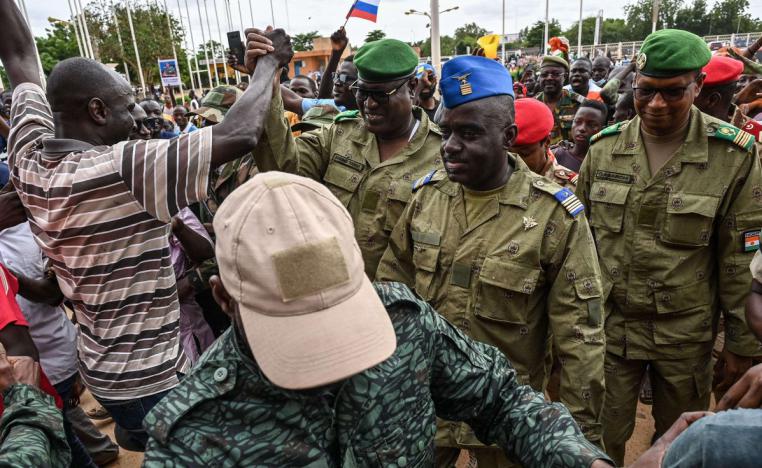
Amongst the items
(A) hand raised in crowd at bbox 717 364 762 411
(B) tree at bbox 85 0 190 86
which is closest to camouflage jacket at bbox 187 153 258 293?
(A) hand raised in crowd at bbox 717 364 762 411

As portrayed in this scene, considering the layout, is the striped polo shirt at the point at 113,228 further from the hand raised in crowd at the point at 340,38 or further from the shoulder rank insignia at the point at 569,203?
the hand raised in crowd at the point at 340,38

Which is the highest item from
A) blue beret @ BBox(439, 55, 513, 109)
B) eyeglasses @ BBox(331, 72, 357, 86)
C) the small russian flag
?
the small russian flag

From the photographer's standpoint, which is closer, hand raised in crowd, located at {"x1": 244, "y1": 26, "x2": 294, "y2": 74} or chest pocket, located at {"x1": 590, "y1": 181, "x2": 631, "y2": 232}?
hand raised in crowd, located at {"x1": 244, "y1": 26, "x2": 294, "y2": 74}

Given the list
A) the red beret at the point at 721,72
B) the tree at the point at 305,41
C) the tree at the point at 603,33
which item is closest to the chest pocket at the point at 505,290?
the red beret at the point at 721,72

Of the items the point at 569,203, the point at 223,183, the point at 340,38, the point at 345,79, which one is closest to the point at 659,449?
the point at 569,203

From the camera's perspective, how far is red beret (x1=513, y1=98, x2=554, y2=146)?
2.89 meters

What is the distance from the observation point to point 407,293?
145 centimetres

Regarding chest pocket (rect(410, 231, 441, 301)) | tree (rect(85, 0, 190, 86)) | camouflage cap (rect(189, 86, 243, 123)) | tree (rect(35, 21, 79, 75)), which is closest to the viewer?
chest pocket (rect(410, 231, 441, 301))

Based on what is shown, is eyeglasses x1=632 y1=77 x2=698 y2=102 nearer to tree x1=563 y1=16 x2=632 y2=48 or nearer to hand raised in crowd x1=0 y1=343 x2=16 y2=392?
hand raised in crowd x1=0 y1=343 x2=16 y2=392

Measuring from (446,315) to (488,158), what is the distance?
0.70 meters

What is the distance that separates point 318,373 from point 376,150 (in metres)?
2.22

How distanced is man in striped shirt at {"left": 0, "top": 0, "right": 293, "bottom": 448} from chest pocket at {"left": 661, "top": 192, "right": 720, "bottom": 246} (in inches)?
77.5

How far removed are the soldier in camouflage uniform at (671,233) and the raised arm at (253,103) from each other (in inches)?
69.5

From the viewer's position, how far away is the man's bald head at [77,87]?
1964 mm
